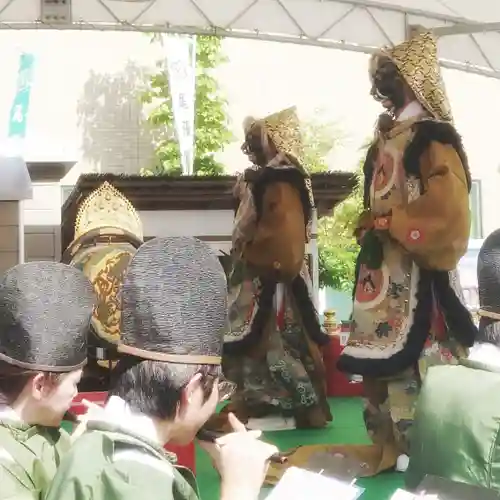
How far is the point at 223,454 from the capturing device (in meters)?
1.37

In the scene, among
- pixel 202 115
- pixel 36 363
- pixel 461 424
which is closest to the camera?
pixel 461 424

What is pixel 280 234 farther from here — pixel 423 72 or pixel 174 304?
pixel 174 304

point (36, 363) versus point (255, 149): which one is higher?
point (255, 149)

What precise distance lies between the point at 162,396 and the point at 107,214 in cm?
347

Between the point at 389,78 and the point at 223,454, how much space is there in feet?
6.85

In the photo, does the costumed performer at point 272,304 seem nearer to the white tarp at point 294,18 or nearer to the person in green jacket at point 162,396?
the white tarp at point 294,18

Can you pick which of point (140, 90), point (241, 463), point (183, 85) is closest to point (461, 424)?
point (241, 463)

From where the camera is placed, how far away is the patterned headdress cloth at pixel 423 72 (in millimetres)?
3049

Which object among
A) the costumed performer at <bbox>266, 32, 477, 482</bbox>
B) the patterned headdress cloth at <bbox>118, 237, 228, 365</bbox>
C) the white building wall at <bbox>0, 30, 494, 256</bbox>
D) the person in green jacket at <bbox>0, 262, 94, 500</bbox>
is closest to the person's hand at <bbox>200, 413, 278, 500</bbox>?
the patterned headdress cloth at <bbox>118, 237, 228, 365</bbox>

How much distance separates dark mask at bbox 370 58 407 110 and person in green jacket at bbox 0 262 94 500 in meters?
1.73

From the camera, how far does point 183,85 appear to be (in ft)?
34.4

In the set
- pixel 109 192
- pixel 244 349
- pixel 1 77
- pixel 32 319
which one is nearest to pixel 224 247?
pixel 109 192

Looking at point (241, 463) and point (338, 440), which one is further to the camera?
point (338, 440)

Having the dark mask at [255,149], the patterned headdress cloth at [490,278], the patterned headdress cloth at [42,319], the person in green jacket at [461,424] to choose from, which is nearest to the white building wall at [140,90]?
the dark mask at [255,149]
